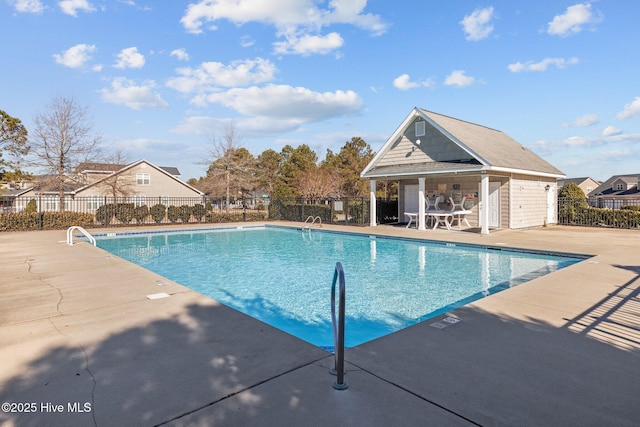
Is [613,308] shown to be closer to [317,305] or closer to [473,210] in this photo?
[317,305]

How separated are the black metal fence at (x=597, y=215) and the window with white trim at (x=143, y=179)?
106 ft

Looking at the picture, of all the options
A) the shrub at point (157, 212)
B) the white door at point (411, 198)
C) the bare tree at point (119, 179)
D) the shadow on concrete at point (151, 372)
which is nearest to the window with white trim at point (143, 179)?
the bare tree at point (119, 179)

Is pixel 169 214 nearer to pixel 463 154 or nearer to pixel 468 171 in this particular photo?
pixel 463 154

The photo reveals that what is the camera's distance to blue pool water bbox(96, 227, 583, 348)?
5.89 m

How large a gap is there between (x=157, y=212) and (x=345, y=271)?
630 inches

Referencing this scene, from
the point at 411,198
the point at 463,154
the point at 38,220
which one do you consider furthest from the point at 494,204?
the point at 38,220

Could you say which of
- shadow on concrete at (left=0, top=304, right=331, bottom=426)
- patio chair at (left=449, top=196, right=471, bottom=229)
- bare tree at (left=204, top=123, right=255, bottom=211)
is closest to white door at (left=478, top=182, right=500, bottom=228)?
patio chair at (left=449, top=196, right=471, bottom=229)

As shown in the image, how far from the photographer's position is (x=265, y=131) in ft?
112

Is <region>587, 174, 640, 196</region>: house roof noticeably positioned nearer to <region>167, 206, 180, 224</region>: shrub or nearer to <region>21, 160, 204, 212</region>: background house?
<region>21, 160, 204, 212</region>: background house

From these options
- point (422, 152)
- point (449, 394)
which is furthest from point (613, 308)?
point (422, 152)

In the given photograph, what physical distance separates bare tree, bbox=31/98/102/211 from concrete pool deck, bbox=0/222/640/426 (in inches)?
827

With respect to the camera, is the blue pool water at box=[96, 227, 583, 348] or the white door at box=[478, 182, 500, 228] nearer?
the blue pool water at box=[96, 227, 583, 348]

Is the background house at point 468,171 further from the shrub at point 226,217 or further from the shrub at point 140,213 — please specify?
the shrub at point 140,213

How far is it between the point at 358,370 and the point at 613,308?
3.94 metres
